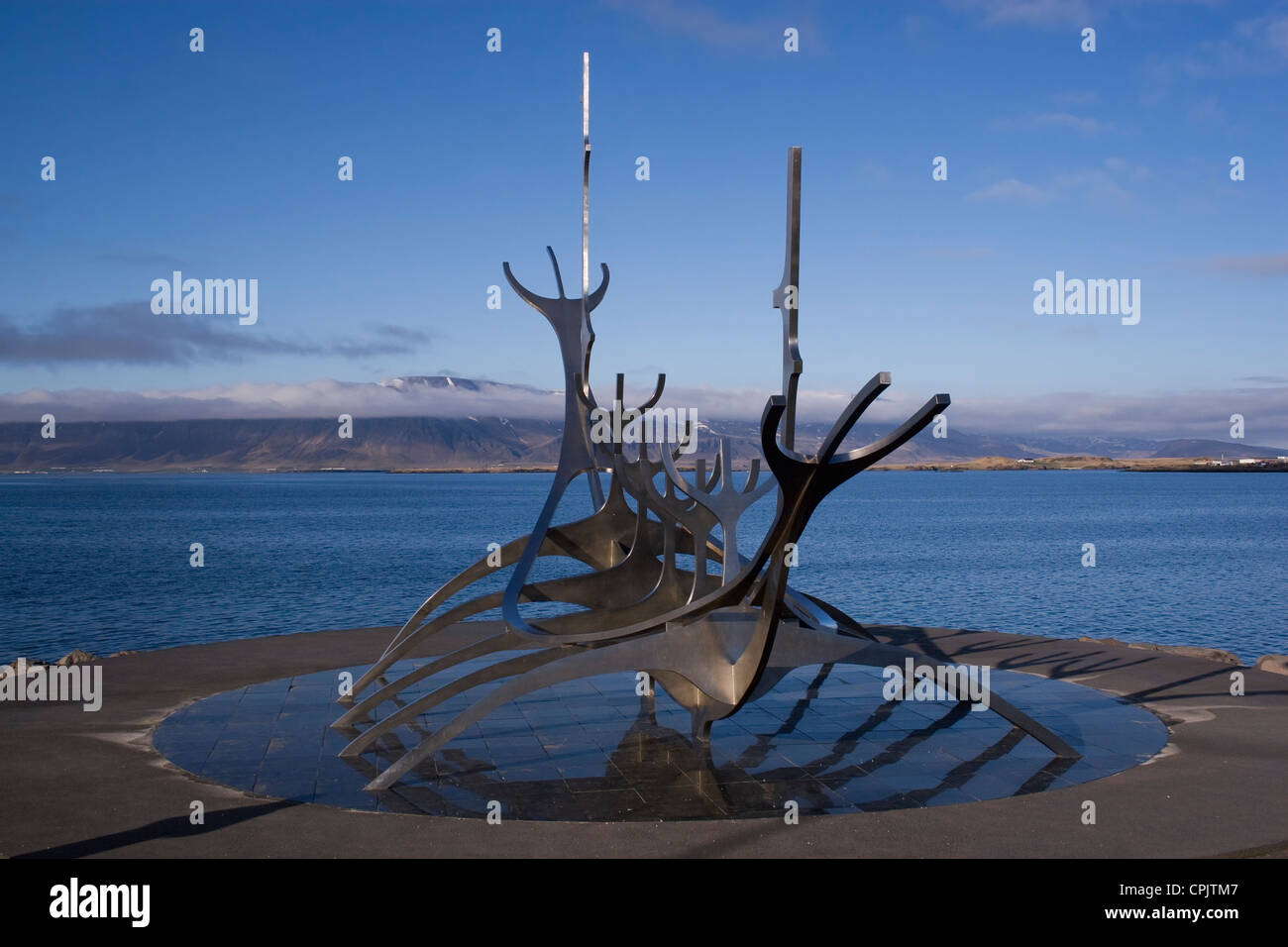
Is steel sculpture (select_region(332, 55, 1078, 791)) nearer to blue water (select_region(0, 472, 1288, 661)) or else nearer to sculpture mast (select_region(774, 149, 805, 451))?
sculpture mast (select_region(774, 149, 805, 451))

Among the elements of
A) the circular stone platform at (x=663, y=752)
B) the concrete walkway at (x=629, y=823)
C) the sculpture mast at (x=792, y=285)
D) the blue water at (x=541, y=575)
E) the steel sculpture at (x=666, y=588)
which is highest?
the sculpture mast at (x=792, y=285)

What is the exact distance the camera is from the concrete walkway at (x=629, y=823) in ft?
34.4

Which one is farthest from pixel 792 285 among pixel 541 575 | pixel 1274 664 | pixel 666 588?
pixel 541 575

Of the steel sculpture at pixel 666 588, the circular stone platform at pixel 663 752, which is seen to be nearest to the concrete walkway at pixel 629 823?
the circular stone platform at pixel 663 752

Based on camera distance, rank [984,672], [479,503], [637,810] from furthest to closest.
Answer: [479,503], [984,672], [637,810]

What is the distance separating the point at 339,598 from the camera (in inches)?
1841

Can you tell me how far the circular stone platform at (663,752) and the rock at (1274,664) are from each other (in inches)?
168

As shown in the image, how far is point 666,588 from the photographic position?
15.8 metres

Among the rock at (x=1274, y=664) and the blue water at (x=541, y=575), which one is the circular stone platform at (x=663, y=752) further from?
the blue water at (x=541, y=575)

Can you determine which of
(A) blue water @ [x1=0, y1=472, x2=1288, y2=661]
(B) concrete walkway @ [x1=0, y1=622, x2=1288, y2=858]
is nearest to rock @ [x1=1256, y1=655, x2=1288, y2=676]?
(B) concrete walkway @ [x1=0, y1=622, x2=1288, y2=858]
